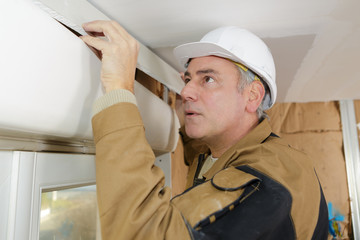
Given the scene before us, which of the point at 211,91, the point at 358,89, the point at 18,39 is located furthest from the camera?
the point at 358,89

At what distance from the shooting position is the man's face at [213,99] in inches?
46.6

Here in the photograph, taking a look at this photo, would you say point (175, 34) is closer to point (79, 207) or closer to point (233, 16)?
point (233, 16)

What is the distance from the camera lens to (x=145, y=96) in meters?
1.15

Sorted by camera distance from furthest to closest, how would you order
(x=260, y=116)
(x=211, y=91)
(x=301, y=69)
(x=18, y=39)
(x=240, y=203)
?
1. (x=301, y=69)
2. (x=260, y=116)
3. (x=211, y=91)
4. (x=240, y=203)
5. (x=18, y=39)

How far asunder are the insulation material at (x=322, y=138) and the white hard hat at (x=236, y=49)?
1.47 metres

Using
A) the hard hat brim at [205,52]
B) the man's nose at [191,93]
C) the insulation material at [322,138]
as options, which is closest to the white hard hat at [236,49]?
the hard hat brim at [205,52]

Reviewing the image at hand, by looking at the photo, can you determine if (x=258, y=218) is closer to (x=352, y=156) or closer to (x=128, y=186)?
(x=128, y=186)

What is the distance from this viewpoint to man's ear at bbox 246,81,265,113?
126cm

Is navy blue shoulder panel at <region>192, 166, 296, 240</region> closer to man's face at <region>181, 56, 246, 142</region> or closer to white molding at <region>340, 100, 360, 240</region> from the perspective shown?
man's face at <region>181, 56, 246, 142</region>

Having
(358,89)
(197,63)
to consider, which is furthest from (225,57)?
(358,89)

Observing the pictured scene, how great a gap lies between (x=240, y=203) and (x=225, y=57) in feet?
2.10

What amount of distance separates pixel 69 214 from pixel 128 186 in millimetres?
583

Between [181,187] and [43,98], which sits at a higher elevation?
[181,187]

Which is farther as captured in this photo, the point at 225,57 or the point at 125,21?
the point at 225,57
